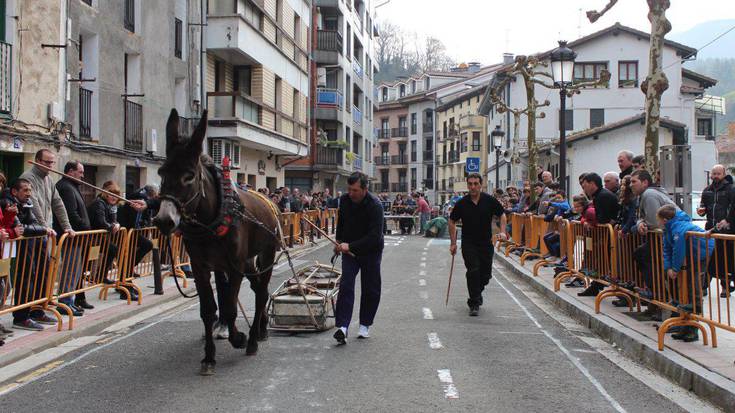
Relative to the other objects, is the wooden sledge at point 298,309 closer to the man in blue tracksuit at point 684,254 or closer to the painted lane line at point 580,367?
the painted lane line at point 580,367

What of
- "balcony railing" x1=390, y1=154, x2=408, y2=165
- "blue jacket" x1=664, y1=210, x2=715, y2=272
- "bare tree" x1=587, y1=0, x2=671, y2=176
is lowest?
"blue jacket" x1=664, y1=210, x2=715, y2=272

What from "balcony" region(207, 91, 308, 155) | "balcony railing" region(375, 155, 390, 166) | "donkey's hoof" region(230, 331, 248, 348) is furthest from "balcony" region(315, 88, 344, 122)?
"balcony railing" region(375, 155, 390, 166)

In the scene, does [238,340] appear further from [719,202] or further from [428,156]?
[428,156]

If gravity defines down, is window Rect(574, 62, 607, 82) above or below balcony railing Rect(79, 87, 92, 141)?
above

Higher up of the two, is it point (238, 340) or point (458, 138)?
point (458, 138)

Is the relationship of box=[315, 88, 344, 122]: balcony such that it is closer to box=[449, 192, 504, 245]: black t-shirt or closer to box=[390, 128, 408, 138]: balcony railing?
box=[449, 192, 504, 245]: black t-shirt

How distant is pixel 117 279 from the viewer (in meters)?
Answer: 11.1

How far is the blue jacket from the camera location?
739 cm

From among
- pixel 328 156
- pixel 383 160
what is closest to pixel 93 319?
pixel 328 156

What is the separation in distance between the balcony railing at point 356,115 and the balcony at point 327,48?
7829 mm

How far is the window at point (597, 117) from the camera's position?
166ft

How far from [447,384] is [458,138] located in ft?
226

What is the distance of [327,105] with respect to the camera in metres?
45.4

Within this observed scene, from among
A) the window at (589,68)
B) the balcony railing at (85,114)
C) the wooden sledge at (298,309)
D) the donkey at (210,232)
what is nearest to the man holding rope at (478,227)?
the wooden sledge at (298,309)
